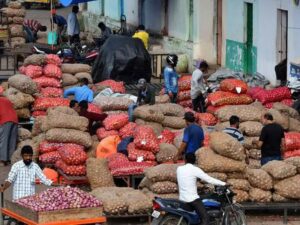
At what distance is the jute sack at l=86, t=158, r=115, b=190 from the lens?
63.0ft

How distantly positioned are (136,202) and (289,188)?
7.91ft

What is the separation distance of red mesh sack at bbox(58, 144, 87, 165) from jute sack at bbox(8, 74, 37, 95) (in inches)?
148

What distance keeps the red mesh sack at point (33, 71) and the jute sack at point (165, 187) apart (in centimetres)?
785

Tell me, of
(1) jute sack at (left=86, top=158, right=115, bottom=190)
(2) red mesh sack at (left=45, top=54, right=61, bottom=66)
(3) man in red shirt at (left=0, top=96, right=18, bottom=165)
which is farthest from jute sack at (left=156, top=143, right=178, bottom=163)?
(2) red mesh sack at (left=45, top=54, right=61, bottom=66)

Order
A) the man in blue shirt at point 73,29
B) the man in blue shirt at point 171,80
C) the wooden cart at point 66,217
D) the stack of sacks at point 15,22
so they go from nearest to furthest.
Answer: the wooden cart at point 66,217
the man in blue shirt at point 171,80
the man in blue shirt at point 73,29
the stack of sacks at point 15,22

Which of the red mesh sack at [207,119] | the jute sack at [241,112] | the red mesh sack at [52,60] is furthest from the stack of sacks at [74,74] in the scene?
the jute sack at [241,112]

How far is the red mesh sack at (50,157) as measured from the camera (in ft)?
68.9

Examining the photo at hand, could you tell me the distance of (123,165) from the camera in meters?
19.6

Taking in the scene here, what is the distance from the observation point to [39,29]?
135 feet

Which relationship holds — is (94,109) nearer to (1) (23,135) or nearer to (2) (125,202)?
(1) (23,135)

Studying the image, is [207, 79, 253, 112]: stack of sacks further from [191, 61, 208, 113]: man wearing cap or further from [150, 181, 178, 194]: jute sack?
[150, 181, 178, 194]: jute sack

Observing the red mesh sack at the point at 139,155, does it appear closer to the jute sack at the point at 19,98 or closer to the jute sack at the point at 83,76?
the jute sack at the point at 19,98

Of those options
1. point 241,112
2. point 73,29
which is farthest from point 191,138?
point 73,29

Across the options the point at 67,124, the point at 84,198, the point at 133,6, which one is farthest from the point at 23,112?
the point at 133,6
